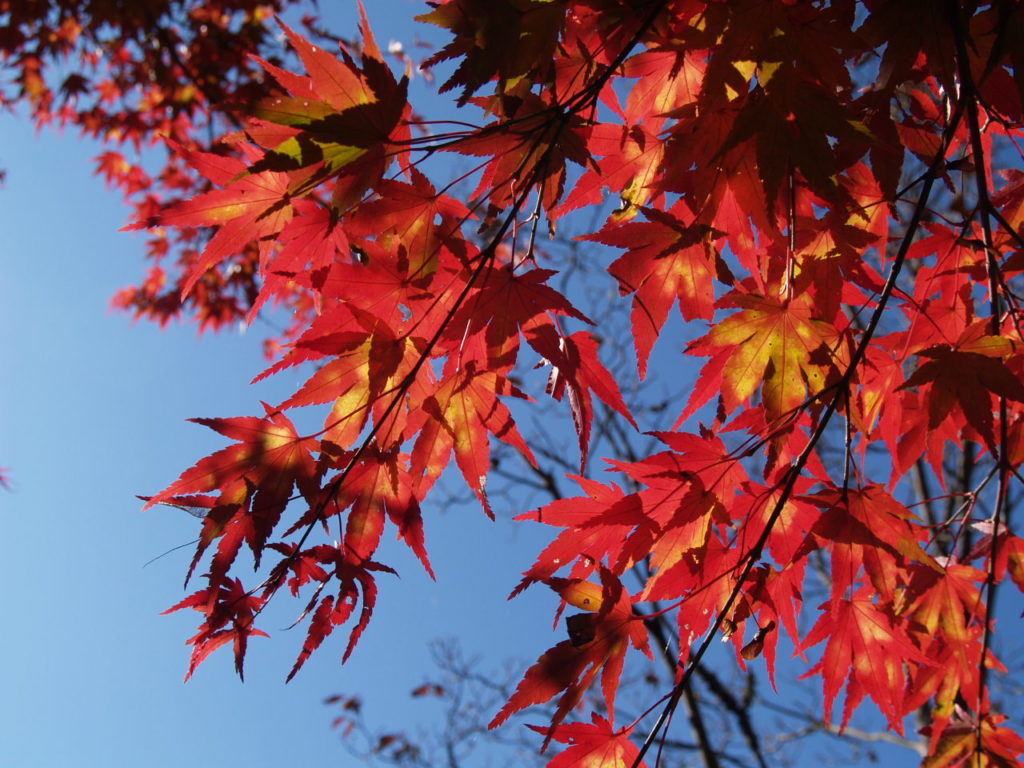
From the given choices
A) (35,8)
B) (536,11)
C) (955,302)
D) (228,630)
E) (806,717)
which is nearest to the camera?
(536,11)

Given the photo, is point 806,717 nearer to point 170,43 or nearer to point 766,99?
point 766,99

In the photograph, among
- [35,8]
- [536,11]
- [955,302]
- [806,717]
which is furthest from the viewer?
[806,717]

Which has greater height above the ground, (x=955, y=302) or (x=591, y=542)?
(x=955, y=302)

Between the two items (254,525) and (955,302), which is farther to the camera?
(955,302)

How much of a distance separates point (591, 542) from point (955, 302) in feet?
2.56

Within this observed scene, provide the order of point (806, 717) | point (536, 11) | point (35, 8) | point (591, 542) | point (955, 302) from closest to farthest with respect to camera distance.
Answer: point (536, 11) → point (591, 542) → point (955, 302) → point (35, 8) → point (806, 717)

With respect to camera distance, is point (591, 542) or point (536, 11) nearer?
point (536, 11)

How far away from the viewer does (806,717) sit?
17.7 feet

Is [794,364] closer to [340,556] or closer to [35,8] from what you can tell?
[340,556]

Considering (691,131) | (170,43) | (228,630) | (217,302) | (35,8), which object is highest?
(35,8)

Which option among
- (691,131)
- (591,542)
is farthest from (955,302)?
(591,542)

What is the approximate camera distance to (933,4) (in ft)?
2.64

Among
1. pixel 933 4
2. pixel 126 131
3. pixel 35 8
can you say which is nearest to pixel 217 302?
pixel 126 131

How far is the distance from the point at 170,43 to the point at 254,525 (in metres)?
5.10
